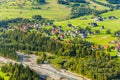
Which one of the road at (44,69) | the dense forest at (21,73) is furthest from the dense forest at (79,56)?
the dense forest at (21,73)

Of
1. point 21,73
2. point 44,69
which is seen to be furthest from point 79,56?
point 21,73

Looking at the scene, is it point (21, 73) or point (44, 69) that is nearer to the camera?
point (21, 73)

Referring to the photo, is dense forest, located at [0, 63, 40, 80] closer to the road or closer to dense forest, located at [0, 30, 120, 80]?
the road

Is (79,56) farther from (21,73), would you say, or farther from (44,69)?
(21,73)

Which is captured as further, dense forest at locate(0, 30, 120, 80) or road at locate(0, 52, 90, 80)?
road at locate(0, 52, 90, 80)

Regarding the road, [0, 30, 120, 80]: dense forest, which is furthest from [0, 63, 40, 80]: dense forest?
[0, 30, 120, 80]: dense forest

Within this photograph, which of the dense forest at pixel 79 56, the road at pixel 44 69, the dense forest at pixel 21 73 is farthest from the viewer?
the road at pixel 44 69

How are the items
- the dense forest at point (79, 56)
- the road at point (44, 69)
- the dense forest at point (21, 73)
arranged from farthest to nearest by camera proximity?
the road at point (44, 69), the dense forest at point (79, 56), the dense forest at point (21, 73)

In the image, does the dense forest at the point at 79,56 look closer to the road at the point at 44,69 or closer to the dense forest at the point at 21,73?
the road at the point at 44,69

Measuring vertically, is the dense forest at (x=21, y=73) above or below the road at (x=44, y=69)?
above

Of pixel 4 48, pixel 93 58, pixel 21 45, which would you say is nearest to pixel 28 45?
pixel 21 45

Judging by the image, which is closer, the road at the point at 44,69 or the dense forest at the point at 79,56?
the dense forest at the point at 79,56

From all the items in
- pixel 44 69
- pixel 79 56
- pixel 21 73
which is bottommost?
pixel 44 69
